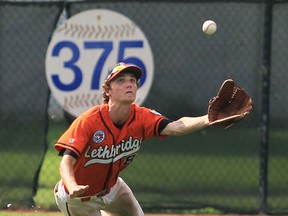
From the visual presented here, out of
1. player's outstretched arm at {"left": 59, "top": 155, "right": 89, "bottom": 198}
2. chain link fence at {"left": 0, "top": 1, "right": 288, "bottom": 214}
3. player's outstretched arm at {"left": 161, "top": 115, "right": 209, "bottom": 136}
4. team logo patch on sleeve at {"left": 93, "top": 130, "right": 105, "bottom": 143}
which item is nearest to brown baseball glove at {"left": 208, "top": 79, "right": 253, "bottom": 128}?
player's outstretched arm at {"left": 161, "top": 115, "right": 209, "bottom": 136}

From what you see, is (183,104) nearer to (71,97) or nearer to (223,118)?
(71,97)

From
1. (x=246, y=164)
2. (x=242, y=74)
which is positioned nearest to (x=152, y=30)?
(x=242, y=74)

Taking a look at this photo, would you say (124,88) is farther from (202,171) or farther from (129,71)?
(202,171)

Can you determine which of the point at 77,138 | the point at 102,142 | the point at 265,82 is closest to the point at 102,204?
the point at 102,142

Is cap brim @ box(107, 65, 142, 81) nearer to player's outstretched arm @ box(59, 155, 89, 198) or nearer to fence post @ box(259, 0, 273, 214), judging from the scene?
player's outstretched arm @ box(59, 155, 89, 198)

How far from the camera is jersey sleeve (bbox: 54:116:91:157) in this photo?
5.41 meters

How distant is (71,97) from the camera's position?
8.43m

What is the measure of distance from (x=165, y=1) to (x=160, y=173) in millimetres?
1775

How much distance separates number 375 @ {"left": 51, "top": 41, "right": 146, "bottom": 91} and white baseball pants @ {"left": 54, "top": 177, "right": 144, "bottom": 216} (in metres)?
2.53

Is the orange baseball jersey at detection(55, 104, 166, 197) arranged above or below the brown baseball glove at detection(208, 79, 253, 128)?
below

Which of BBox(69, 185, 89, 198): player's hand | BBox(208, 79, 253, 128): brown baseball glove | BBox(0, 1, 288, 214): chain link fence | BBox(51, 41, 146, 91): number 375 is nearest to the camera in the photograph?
BBox(69, 185, 89, 198): player's hand

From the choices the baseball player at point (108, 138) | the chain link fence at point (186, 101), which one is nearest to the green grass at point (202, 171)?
the chain link fence at point (186, 101)

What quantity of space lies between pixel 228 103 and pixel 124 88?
0.70 metres

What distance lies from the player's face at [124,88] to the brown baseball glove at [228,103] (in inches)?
21.4
